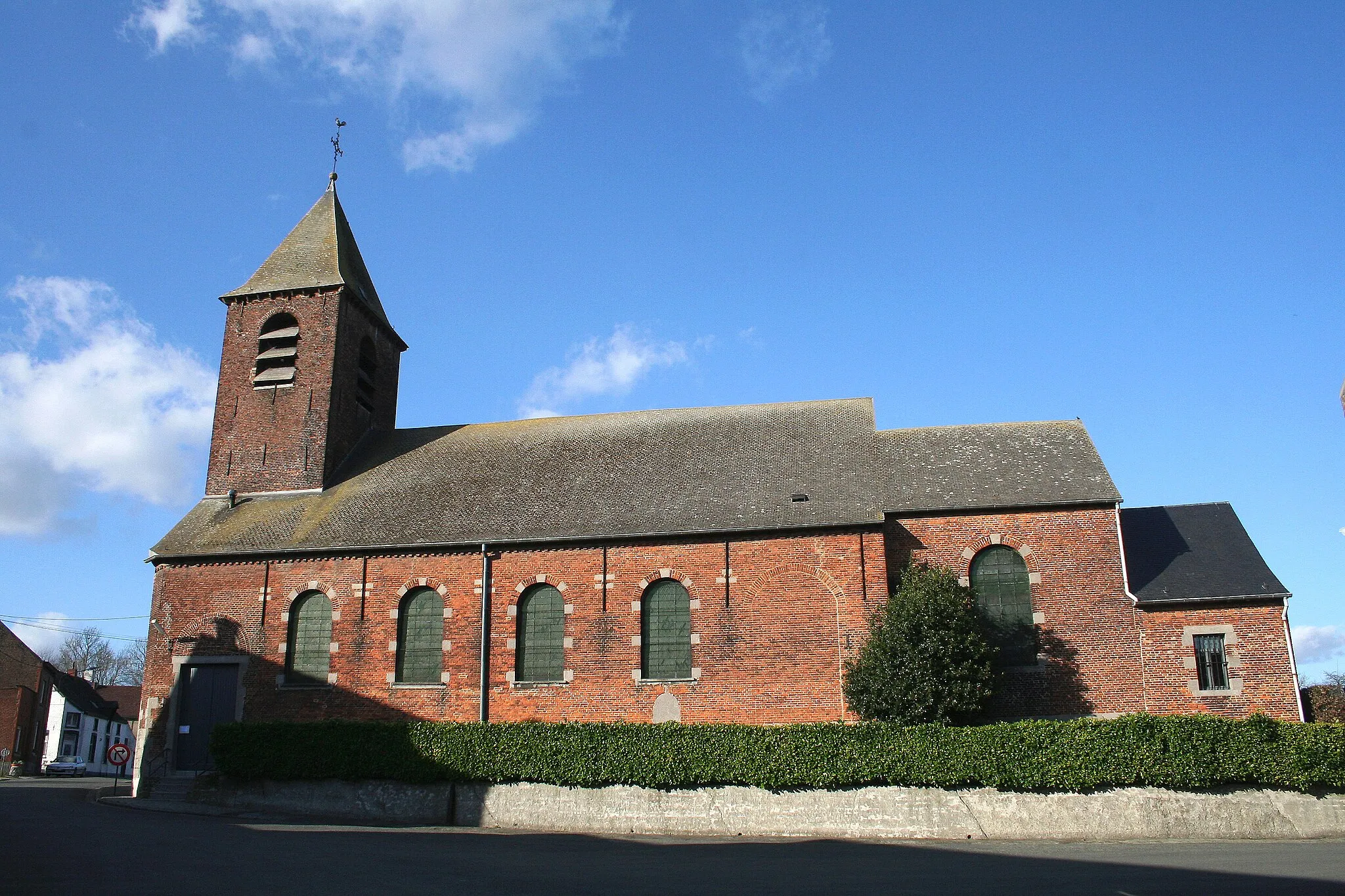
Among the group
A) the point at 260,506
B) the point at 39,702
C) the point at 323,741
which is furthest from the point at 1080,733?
the point at 39,702

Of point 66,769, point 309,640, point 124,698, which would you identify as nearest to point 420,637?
point 309,640

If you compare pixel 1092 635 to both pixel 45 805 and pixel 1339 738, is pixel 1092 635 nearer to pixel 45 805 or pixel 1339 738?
pixel 1339 738

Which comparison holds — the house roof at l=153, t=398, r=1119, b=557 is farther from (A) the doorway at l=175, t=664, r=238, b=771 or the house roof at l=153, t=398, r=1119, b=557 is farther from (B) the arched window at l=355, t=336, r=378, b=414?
(A) the doorway at l=175, t=664, r=238, b=771

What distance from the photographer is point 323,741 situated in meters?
19.5

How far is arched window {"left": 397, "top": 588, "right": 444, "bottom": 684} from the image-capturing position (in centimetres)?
2205

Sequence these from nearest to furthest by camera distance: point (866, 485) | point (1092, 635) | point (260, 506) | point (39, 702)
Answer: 1. point (1092, 635)
2. point (866, 485)
3. point (260, 506)
4. point (39, 702)

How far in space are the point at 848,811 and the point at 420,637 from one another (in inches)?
413

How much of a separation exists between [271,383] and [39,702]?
111ft

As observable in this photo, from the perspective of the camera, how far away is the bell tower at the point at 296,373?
2616 cm

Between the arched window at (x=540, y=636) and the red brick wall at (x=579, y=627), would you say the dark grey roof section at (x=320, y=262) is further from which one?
the arched window at (x=540, y=636)

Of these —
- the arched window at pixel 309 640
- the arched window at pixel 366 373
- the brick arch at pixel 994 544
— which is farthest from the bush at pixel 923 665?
the arched window at pixel 366 373

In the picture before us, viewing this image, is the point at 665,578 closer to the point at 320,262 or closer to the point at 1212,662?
the point at 1212,662

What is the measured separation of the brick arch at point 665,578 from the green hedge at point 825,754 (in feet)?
13.0

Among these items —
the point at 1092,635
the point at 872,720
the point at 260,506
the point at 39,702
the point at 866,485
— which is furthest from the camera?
the point at 39,702
